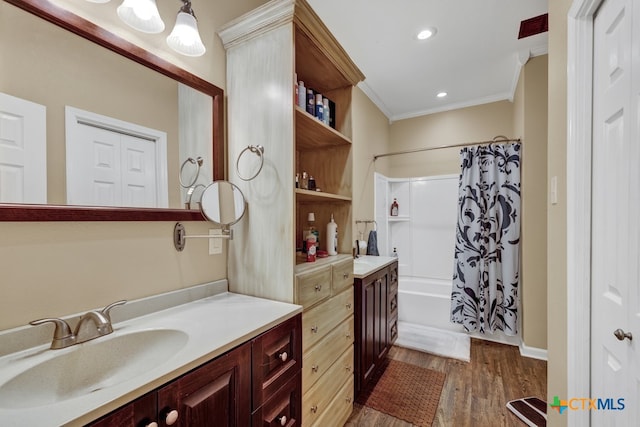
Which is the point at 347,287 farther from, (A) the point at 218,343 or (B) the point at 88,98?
(B) the point at 88,98

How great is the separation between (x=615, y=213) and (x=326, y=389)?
143cm

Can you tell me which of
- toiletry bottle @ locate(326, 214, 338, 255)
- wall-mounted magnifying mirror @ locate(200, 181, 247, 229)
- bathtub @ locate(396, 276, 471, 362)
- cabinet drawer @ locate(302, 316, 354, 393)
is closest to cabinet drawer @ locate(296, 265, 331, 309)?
cabinet drawer @ locate(302, 316, 354, 393)

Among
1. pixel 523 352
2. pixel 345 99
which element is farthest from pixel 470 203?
pixel 345 99

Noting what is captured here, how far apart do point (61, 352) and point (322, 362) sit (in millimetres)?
1042

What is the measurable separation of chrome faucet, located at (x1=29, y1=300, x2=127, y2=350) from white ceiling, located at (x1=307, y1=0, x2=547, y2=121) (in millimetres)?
2149

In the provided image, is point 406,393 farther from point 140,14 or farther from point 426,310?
point 140,14

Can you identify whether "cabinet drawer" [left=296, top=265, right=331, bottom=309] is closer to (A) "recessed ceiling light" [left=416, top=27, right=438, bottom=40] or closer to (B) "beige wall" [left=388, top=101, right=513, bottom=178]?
(A) "recessed ceiling light" [left=416, top=27, right=438, bottom=40]

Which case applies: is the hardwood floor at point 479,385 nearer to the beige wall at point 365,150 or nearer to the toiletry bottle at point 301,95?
the beige wall at point 365,150

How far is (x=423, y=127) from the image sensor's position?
143 inches

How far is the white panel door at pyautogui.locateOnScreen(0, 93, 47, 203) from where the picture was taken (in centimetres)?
77

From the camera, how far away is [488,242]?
2719mm

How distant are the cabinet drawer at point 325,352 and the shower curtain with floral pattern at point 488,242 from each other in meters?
1.77

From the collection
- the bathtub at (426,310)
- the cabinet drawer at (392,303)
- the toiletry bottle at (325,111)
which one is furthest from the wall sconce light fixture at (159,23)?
the bathtub at (426,310)

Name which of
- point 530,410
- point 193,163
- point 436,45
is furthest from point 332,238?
point 436,45
